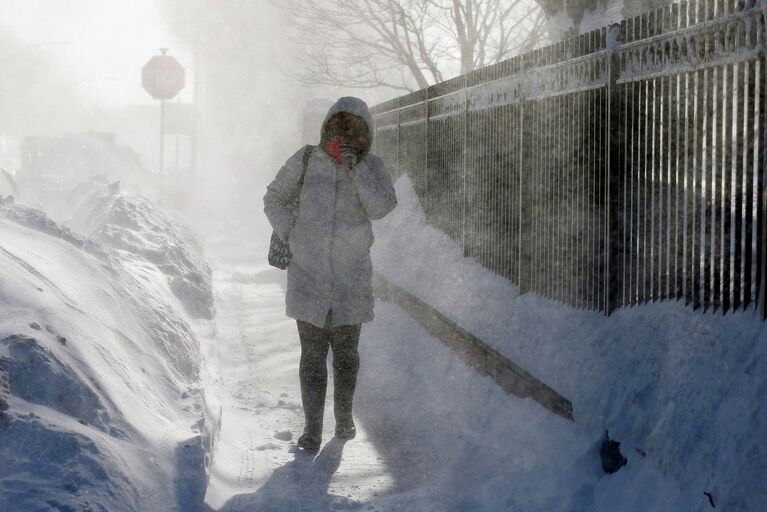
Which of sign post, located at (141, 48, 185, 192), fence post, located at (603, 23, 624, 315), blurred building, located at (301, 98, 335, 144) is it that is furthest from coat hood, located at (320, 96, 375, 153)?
sign post, located at (141, 48, 185, 192)

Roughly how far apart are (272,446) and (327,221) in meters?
1.52

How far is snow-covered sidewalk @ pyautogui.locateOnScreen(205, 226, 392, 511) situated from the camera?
177 inches

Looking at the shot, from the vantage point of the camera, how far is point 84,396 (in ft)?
11.6

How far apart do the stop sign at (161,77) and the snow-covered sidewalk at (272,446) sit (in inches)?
712

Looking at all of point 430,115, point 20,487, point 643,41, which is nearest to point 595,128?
point 643,41

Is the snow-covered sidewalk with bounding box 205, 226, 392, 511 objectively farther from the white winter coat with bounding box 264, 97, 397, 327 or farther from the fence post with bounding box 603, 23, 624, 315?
the fence post with bounding box 603, 23, 624, 315

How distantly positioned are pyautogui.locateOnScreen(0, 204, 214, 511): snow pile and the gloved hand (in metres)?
1.72

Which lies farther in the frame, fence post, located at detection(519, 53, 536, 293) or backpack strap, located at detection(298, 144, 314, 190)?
fence post, located at detection(519, 53, 536, 293)

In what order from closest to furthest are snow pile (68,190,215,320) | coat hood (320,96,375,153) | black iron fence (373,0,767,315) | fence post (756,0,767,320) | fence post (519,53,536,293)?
fence post (756,0,767,320) → black iron fence (373,0,767,315) → coat hood (320,96,375,153) → fence post (519,53,536,293) → snow pile (68,190,215,320)

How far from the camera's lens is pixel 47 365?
342 cm

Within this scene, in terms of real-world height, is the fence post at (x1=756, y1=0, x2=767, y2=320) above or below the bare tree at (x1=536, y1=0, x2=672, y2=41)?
below

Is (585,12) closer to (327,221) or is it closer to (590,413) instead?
(327,221)

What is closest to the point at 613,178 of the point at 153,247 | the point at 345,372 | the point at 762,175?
the point at 762,175

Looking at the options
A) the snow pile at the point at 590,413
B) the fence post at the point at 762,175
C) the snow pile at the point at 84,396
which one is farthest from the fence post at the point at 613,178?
the snow pile at the point at 84,396
